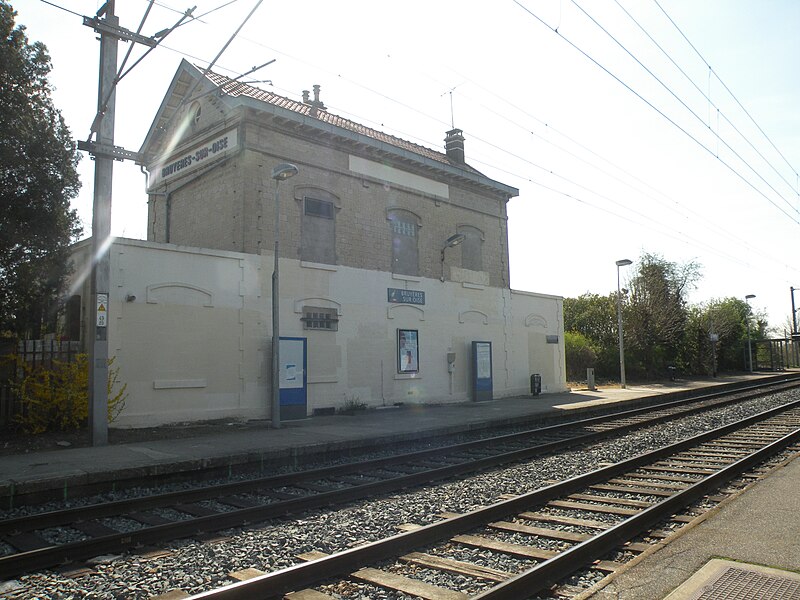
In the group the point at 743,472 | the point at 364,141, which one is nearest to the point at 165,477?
the point at 743,472

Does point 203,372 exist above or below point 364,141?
below

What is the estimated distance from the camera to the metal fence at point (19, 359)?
39.6 ft

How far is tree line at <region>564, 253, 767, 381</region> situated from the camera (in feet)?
114

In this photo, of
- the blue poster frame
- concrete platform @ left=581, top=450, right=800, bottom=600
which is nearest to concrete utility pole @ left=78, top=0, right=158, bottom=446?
the blue poster frame

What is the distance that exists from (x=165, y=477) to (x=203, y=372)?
5.52 meters

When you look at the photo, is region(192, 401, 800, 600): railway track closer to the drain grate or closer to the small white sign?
the drain grate

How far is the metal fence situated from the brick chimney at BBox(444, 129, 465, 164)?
17.7 m

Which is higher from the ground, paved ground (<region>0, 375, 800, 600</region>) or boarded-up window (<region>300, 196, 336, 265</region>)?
boarded-up window (<region>300, 196, 336, 265</region>)

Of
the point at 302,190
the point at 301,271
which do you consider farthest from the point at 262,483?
the point at 302,190

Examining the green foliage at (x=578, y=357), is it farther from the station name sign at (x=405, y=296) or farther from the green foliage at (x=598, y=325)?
the station name sign at (x=405, y=296)

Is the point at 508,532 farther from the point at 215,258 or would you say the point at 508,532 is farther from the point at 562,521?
the point at 215,258

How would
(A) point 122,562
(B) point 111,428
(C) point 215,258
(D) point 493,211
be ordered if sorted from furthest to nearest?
(D) point 493,211 → (C) point 215,258 → (B) point 111,428 → (A) point 122,562

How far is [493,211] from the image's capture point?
2414 centimetres

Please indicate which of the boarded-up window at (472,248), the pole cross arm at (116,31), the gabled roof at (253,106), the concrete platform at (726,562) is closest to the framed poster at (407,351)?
the boarded-up window at (472,248)
